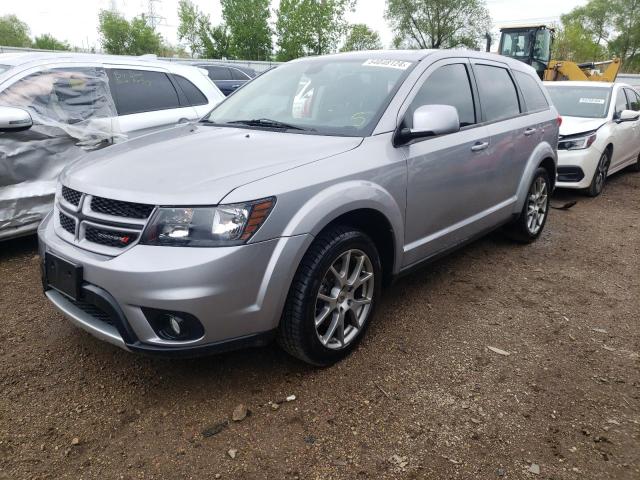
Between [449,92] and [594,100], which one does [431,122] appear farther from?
[594,100]

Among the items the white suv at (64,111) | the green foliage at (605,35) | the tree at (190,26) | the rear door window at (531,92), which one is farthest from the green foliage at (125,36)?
the rear door window at (531,92)

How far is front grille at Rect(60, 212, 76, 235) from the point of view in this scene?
2.50 meters

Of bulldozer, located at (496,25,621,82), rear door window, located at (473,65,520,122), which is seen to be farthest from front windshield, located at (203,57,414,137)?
bulldozer, located at (496,25,621,82)

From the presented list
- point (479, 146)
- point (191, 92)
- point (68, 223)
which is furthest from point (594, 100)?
point (68, 223)

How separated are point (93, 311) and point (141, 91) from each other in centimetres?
306

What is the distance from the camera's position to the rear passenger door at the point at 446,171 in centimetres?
308

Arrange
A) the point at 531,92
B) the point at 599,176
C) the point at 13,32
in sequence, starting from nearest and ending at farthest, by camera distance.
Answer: the point at 531,92 → the point at 599,176 → the point at 13,32

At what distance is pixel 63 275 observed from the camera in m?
2.38

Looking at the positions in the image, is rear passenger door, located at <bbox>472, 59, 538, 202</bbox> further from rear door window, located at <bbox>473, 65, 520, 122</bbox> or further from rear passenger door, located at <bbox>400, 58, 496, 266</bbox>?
rear passenger door, located at <bbox>400, 58, 496, 266</bbox>

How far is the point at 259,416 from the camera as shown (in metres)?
2.40

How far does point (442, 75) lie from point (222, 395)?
2.51 metres

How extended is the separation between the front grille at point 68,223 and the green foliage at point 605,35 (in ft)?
182

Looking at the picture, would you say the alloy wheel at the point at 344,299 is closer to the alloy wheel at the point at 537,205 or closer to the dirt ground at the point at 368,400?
the dirt ground at the point at 368,400

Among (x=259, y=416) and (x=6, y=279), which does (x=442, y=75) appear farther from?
(x=6, y=279)
